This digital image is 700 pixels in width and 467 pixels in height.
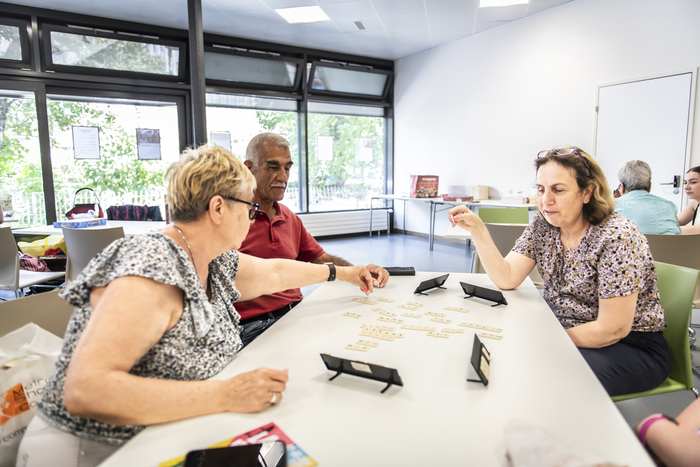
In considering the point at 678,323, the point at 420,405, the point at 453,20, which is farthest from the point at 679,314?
the point at 453,20

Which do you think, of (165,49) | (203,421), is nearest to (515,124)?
(165,49)

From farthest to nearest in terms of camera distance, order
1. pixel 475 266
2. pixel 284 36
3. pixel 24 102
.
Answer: pixel 284 36
pixel 24 102
pixel 475 266

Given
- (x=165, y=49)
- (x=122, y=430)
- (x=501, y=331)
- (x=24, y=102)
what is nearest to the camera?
(x=122, y=430)

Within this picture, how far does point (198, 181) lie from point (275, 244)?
1004mm

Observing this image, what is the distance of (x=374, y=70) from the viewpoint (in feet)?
25.3

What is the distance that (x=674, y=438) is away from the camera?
917 millimetres

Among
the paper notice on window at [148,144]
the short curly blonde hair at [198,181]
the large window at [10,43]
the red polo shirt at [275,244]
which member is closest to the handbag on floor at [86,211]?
the paper notice on window at [148,144]

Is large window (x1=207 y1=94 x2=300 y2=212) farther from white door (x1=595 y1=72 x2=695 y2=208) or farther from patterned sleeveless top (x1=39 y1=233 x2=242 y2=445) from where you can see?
patterned sleeveless top (x1=39 y1=233 x2=242 y2=445)

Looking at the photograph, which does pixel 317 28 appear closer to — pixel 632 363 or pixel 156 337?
pixel 632 363

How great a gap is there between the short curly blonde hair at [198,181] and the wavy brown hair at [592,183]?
1.28 metres

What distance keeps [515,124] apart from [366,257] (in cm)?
289

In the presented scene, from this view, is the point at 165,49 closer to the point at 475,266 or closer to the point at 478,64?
the point at 478,64

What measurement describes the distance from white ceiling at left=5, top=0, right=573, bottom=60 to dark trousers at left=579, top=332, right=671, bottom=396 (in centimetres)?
479

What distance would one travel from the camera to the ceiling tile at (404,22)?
5.64 m
